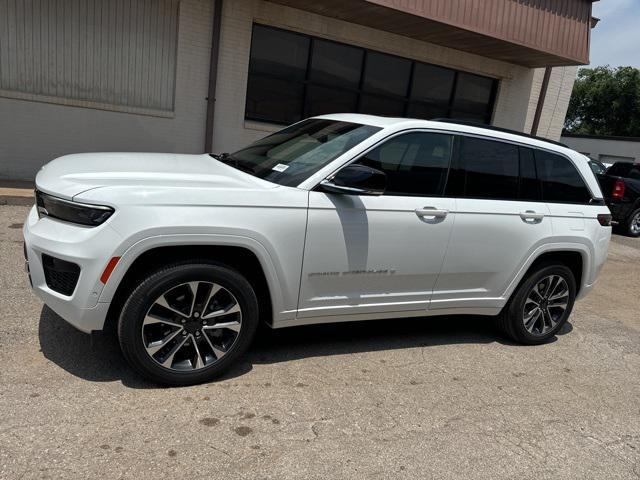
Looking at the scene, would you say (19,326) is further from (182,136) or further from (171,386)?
(182,136)

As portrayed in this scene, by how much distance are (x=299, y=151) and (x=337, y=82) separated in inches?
291

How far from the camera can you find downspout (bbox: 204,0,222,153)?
29.9 ft

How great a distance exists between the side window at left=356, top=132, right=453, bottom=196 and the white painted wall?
656 cm

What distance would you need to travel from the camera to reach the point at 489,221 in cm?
401

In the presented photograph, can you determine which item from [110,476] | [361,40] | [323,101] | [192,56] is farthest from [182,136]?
[110,476]

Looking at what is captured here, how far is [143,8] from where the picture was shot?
8.73 metres

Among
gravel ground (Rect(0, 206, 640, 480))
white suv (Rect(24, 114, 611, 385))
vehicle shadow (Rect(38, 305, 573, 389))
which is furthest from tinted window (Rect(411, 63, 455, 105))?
gravel ground (Rect(0, 206, 640, 480))

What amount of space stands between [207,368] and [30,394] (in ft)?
3.27

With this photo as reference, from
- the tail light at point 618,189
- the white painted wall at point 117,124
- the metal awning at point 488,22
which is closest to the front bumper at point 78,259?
the white painted wall at point 117,124

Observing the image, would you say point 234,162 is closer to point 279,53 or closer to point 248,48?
point 248,48

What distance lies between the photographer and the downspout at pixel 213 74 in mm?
9109

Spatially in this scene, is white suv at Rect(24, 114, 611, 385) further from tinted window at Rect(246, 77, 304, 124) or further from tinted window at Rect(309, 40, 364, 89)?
tinted window at Rect(309, 40, 364, 89)

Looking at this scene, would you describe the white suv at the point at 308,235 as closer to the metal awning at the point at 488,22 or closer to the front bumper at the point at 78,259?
the front bumper at the point at 78,259

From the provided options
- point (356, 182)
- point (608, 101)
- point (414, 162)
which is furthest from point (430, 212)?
point (608, 101)
